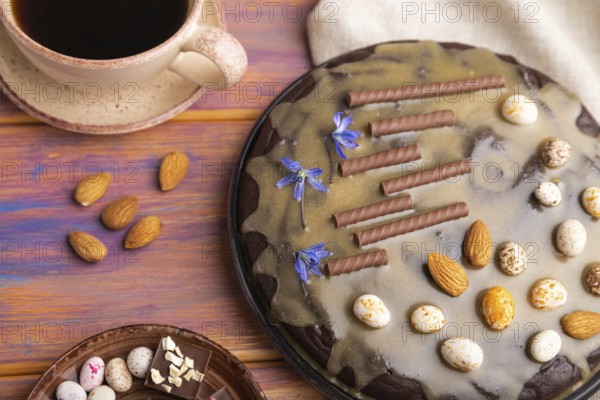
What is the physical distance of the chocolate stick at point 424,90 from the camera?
3.42 ft

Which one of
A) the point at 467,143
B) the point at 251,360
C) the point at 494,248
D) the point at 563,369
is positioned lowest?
the point at 251,360

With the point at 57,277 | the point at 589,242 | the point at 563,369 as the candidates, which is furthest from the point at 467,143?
the point at 57,277

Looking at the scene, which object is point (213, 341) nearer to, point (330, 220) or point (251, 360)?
point (251, 360)

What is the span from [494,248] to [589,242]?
13cm

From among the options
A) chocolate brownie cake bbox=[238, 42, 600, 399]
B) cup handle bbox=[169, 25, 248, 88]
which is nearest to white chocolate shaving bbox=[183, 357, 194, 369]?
chocolate brownie cake bbox=[238, 42, 600, 399]

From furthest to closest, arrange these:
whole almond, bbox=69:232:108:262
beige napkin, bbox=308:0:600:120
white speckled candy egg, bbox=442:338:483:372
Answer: beige napkin, bbox=308:0:600:120, whole almond, bbox=69:232:108:262, white speckled candy egg, bbox=442:338:483:372

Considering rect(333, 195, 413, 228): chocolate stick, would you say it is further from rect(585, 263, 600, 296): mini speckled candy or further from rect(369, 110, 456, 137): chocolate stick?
rect(585, 263, 600, 296): mini speckled candy

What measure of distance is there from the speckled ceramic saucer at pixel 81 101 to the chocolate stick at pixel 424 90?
0.78 ft

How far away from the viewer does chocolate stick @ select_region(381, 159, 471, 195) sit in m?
1.01

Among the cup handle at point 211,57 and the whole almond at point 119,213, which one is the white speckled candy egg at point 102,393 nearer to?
the whole almond at point 119,213

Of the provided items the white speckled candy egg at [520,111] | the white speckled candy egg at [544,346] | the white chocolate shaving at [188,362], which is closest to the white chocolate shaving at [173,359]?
the white chocolate shaving at [188,362]

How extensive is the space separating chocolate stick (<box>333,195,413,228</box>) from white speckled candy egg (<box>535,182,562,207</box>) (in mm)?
A: 171

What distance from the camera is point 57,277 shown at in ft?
3.41

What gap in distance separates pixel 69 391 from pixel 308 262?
329mm
